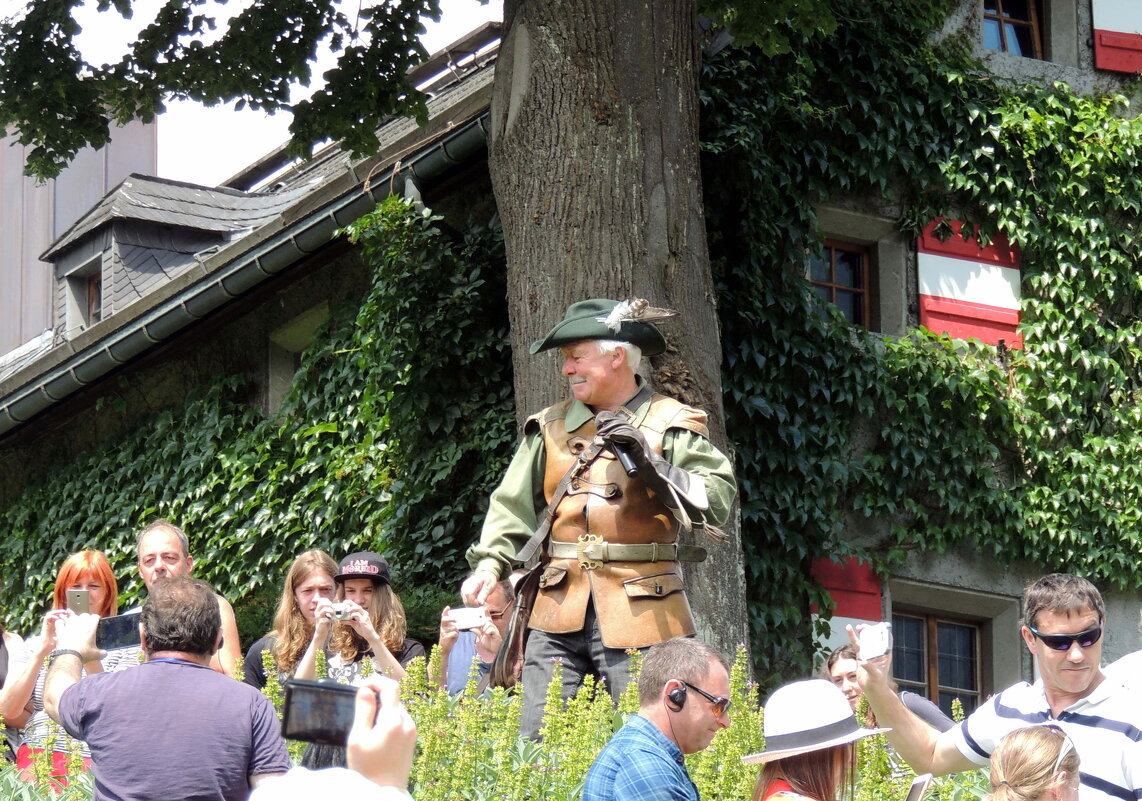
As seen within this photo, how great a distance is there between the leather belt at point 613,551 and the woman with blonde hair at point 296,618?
1.24 meters

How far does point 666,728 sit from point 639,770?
0.75 feet

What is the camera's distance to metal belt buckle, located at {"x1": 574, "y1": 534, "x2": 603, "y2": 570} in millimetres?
6891

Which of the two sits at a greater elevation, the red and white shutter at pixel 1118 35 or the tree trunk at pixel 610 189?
the red and white shutter at pixel 1118 35

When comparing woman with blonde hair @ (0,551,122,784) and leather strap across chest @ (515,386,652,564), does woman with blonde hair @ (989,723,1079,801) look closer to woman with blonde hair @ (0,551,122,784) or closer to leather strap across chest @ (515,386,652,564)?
leather strap across chest @ (515,386,652,564)

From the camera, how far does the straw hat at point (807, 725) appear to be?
4.87 m

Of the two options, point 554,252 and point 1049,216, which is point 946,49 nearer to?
point 1049,216

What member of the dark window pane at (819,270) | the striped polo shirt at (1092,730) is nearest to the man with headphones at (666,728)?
the striped polo shirt at (1092,730)

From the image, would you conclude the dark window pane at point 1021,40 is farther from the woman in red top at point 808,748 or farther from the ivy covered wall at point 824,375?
the woman in red top at point 808,748

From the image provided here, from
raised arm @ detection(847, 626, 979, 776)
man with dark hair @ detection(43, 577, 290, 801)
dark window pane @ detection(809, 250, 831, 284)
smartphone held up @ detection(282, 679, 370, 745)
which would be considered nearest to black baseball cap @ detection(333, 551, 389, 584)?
man with dark hair @ detection(43, 577, 290, 801)

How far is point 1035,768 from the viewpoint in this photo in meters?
4.61

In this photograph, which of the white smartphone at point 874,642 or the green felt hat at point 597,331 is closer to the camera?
the white smartphone at point 874,642

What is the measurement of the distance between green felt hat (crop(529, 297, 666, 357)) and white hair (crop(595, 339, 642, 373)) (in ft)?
0.05

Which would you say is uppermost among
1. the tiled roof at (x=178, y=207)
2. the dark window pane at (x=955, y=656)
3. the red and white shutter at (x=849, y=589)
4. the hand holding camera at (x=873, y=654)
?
the tiled roof at (x=178, y=207)

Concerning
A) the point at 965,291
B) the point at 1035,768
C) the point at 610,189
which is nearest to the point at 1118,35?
the point at 965,291
